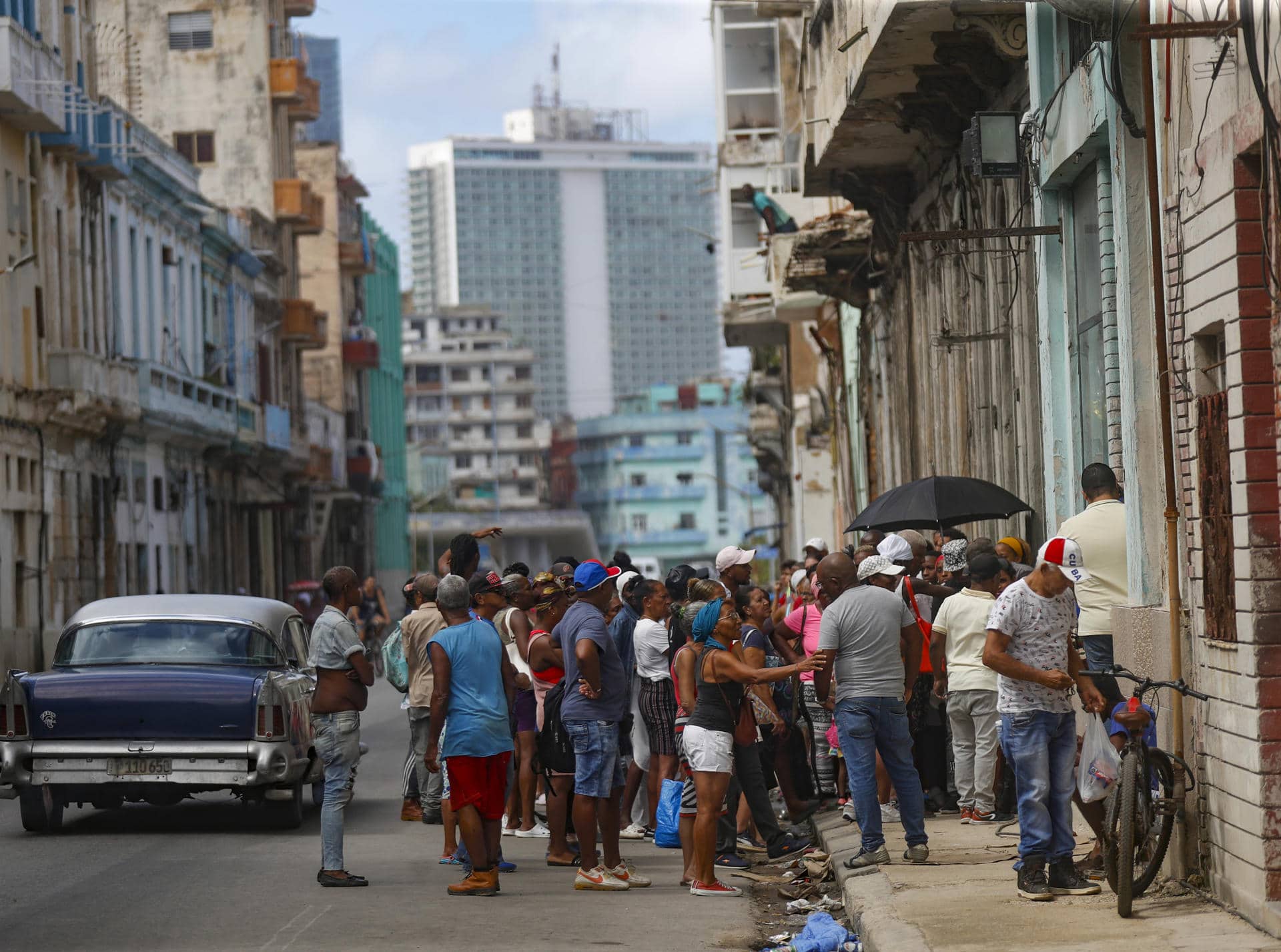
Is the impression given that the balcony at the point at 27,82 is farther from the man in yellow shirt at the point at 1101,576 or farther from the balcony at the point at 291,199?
the man in yellow shirt at the point at 1101,576

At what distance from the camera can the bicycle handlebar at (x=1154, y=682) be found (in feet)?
30.5

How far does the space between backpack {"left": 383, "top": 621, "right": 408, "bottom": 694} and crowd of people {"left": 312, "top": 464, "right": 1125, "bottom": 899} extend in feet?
0.87

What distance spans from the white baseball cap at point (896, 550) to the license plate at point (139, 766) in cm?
500

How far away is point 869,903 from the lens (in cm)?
1034

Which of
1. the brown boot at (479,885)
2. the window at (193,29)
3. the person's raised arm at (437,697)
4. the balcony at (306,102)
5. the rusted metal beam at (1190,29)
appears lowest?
the brown boot at (479,885)

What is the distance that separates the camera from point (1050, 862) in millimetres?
10023

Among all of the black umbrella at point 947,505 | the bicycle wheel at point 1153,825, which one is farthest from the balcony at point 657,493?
the bicycle wheel at point 1153,825

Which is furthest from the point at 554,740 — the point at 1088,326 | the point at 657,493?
the point at 657,493

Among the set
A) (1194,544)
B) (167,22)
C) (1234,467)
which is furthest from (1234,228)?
(167,22)

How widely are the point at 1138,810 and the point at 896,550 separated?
4974 mm

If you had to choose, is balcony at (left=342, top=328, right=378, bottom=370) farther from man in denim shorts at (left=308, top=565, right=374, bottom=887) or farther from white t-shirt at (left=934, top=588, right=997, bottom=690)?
man in denim shorts at (left=308, top=565, right=374, bottom=887)

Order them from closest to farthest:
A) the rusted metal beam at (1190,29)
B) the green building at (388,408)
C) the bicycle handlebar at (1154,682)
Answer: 1. the rusted metal beam at (1190,29)
2. the bicycle handlebar at (1154,682)
3. the green building at (388,408)

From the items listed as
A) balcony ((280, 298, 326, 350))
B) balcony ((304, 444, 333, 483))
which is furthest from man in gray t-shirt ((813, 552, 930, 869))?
balcony ((280, 298, 326, 350))

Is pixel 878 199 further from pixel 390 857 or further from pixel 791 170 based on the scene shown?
pixel 791 170
